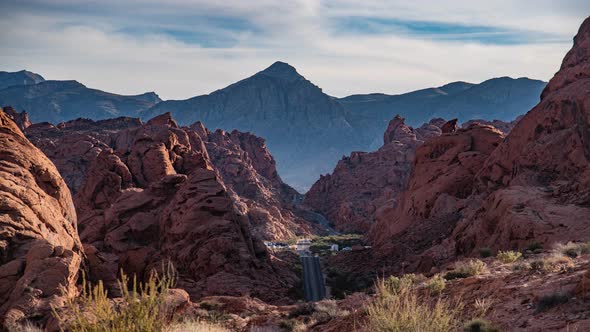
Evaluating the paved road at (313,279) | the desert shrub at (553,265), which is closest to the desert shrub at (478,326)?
the desert shrub at (553,265)

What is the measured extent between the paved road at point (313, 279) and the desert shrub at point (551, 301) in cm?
2794

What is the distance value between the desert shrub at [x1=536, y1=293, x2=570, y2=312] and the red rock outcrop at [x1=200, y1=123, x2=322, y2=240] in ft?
233

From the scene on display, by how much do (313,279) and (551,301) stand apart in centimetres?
3781

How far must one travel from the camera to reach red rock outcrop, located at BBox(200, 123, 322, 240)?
86625mm

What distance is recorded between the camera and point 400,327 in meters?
8.43

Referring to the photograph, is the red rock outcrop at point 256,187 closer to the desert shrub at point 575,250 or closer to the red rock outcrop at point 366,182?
the red rock outcrop at point 366,182

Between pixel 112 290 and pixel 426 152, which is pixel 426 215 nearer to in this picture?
pixel 426 152

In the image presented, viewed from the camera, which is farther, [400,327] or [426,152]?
[426,152]

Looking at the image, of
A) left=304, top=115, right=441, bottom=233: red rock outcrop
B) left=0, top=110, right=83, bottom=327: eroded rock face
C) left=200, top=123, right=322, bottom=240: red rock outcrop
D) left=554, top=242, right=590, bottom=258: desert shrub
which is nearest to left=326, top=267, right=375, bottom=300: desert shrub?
left=0, top=110, right=83, bottom=327: eroded rock face

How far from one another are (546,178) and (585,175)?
494cm

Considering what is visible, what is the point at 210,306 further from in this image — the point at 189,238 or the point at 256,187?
the point at 256,187

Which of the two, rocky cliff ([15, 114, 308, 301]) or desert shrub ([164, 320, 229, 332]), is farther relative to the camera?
rocky cliff ([15, 114, 308, 301])

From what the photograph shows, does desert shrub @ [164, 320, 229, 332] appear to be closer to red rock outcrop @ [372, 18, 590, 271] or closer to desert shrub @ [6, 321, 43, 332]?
desert shrub @ [6, 321, 43, 332]

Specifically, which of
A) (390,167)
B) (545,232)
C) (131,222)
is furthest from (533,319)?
(390,167)
